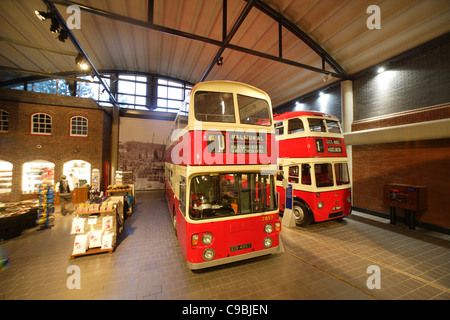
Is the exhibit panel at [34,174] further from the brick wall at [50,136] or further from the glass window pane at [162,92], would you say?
the glass window pane at [162,92]

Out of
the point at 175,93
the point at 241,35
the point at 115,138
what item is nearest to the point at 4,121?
the point at 115,138

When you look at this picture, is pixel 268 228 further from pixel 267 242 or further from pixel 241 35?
pixel 241 35

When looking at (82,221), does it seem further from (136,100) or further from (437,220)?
(136,100)

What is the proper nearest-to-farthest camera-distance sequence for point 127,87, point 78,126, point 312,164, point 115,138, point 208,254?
1. point 208,254
2. point 312,164
3. point 78,126
4. point 115,138
5. point 127,87

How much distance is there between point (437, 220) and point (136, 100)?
18059 millimetres

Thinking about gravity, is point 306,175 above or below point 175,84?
below

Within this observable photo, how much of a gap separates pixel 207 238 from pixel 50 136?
12.5 meters

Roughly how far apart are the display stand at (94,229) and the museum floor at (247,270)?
0.19 metres

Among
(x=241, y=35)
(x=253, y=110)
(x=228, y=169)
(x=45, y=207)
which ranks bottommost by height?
(x=45, y=207)

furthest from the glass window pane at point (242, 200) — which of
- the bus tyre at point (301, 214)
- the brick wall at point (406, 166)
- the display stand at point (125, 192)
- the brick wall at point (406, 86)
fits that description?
the brick wall at point (406, 86)

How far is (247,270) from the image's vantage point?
384 centimetres

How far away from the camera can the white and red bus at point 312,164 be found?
610 centimetres

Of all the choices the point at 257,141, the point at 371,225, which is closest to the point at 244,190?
the point at 257,141
